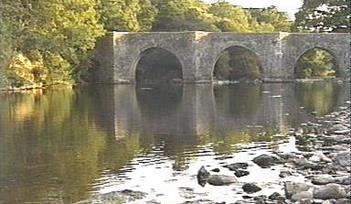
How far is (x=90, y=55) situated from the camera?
2137 inches

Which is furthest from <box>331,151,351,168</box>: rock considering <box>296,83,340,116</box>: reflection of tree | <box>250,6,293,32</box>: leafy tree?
<box>250,6,293,32</box>: leafy tree

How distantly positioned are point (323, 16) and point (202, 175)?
161ft

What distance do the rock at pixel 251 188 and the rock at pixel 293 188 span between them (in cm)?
64

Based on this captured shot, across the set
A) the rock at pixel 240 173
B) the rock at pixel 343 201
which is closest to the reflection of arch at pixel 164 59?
the rock at pixel 240 173

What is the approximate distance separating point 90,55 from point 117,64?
2139 mm

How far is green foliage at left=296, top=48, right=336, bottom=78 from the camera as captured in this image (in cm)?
6281

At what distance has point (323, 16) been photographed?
6112 cm

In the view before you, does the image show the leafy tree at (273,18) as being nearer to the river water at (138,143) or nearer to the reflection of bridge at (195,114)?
the reflection of bridge at (195,114)

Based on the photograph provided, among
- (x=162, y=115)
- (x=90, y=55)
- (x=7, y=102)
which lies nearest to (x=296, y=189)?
(x=162, y=115)

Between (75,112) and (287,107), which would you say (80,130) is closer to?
(75,112)

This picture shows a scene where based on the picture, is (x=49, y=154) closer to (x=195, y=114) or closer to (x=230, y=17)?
(x=195, y=114)

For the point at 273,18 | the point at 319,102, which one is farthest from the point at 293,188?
the point at 273,18

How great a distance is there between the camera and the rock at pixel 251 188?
42.1 feet

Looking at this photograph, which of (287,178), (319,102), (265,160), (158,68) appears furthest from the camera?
(158,68)
